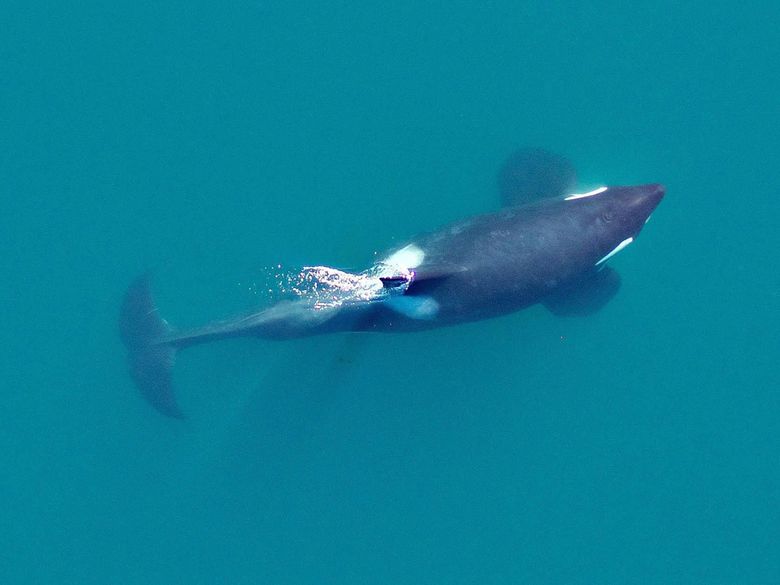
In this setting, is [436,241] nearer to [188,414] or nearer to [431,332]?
[431,332]

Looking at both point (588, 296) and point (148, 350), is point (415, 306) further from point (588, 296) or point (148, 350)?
point (148, 350)

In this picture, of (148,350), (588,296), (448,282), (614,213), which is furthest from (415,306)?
(148,350)

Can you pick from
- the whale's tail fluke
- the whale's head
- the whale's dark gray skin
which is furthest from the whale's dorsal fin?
the whale's tail fluke

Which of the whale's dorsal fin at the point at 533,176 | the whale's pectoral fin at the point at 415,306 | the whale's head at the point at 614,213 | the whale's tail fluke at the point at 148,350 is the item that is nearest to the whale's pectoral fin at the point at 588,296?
the whale's head at the point at 614,213

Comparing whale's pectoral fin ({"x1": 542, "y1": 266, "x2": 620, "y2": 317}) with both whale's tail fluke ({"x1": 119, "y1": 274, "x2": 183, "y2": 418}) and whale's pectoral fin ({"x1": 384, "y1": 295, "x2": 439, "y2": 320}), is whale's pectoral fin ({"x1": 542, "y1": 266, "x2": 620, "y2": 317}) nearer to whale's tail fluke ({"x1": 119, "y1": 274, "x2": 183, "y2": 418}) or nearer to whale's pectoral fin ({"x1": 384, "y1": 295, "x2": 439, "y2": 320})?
whale's pectoral fin ({"x1": 384, "y1": 295, "x2": 439, "y2": 320})

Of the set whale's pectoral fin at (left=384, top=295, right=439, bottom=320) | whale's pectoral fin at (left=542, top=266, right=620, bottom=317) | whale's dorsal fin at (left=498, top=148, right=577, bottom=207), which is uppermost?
whale's dorsal fin at (left=498, top=148, right=577, bottom=207)

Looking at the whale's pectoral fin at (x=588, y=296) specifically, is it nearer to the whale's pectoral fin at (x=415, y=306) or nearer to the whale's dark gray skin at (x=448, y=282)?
the whale's dark gray skin at (x=448, y=282)

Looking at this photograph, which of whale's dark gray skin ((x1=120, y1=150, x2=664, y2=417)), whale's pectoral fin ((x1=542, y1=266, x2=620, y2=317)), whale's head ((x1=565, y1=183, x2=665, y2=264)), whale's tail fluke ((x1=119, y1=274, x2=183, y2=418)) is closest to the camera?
whale's dark gray skin ((x1=120, y1=150, x2=664, y2=417))
